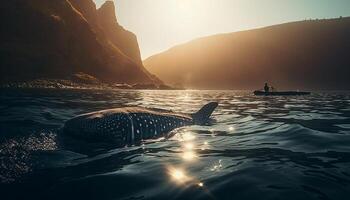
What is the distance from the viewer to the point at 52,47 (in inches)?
4491

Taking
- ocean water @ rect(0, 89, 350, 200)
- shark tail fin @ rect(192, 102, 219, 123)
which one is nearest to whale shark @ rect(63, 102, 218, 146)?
ocean water @ rect(0, 89, 350, 200)

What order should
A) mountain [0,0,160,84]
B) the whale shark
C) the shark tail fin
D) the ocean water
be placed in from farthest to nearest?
mountain [0,0,160,84] → the shark tail fin → the whale shark → the ocean water

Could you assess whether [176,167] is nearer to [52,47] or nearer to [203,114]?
[203,114]

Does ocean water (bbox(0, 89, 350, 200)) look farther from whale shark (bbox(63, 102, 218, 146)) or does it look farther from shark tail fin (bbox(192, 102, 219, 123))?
shark tail fin (bbox(192, 102, 219, 123))

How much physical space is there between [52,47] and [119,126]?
380 ft

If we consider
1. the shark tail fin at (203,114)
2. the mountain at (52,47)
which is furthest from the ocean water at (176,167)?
the mountain at (52,47)

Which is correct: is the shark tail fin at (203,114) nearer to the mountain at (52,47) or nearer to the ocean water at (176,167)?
the ocean water at (176,167)

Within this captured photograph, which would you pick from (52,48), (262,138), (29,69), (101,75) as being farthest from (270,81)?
(262,138)

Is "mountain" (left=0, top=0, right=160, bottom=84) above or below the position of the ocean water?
above

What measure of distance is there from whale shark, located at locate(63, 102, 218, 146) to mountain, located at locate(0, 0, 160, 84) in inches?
3266

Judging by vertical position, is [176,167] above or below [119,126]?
below

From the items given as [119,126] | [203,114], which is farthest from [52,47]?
[119,126]

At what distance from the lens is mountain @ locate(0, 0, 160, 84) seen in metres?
96.0

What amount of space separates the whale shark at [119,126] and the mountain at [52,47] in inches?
3266
